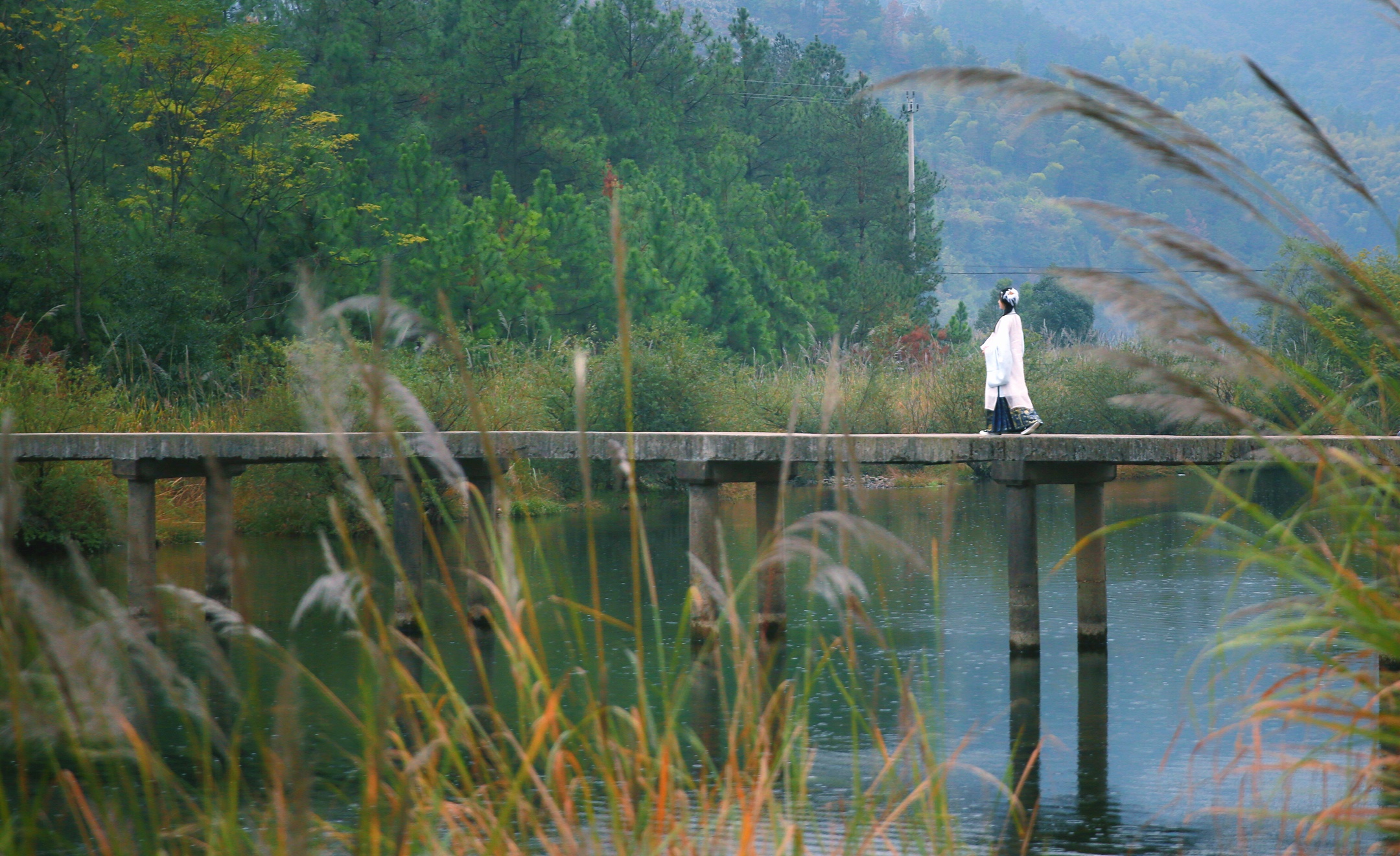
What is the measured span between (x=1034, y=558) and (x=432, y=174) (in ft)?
63.8

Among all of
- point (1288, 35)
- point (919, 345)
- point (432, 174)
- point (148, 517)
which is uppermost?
point (1288, 35)

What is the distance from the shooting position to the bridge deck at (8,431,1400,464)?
7750 millimetres

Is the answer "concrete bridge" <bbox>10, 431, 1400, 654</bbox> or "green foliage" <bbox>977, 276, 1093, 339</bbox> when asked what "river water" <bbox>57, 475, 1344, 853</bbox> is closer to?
"concrete bridge" <bbox>10, 431, 1400, 654</bbox>

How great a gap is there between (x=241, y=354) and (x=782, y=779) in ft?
43.9

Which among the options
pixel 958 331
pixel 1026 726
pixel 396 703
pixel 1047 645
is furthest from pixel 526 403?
pixel 958 331

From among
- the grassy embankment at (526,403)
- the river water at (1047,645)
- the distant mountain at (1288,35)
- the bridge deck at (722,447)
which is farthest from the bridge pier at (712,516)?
the distant mountain at (1288,35)

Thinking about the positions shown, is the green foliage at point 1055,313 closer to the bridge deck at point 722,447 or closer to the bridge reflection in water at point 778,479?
the bridge reflection in water at point 778,479

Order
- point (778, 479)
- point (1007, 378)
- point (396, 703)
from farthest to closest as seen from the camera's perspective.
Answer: point (1007, 378) → point (778, 479) → point (396, 703)

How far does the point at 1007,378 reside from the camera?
9367mm

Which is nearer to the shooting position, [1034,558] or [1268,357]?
[1268,357]

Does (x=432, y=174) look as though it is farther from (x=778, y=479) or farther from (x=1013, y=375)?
(x=778, y=479)

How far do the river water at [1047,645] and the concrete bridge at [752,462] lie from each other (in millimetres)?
493

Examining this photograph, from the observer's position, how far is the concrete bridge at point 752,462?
800 cm

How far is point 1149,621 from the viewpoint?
9.50 meters
